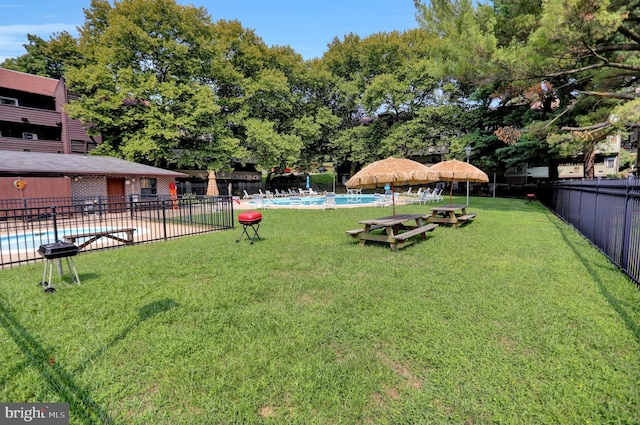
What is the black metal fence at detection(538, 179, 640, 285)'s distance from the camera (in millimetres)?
5105

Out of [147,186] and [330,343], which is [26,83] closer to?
[147,186]

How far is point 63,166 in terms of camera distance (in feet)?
58.4

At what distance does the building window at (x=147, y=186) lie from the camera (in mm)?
22422

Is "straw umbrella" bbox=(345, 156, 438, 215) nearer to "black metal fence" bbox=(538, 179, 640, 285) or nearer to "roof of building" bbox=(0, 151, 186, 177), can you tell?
"black metal fence" bbox=(538, 179, 640, 285)

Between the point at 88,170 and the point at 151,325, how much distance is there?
19.0 metres

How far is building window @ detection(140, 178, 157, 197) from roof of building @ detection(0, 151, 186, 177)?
97cm

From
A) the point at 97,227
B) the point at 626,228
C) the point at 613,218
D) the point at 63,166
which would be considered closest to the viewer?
the point at 626,228

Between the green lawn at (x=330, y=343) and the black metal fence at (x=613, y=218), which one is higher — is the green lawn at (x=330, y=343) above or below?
below

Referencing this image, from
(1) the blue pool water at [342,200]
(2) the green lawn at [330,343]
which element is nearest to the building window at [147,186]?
(1) the blue pool water at [342,200]

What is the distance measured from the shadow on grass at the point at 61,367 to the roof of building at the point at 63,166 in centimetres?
1676

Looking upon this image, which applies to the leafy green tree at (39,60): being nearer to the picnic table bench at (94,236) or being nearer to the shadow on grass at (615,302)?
the picnic table bench at (94,236)

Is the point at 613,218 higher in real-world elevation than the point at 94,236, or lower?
higher

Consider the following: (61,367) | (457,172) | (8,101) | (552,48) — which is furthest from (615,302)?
(8,101)

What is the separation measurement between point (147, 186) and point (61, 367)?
22777 millimetres
